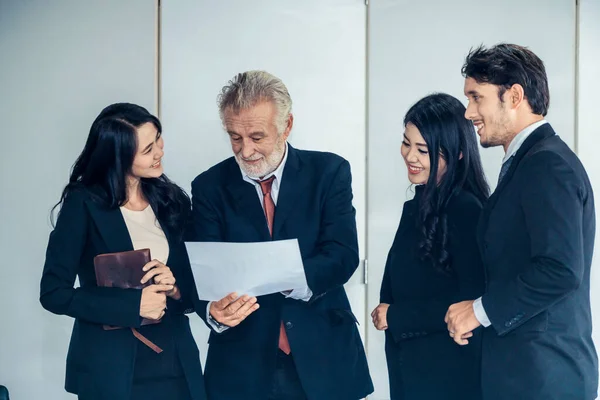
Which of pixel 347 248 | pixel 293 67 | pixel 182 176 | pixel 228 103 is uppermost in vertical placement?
pixel 293 67

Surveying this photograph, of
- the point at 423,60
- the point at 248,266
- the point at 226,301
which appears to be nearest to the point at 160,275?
the point at 226,301

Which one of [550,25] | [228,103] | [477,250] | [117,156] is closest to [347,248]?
[477,250]

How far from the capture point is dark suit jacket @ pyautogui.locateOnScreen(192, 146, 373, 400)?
8.08ft

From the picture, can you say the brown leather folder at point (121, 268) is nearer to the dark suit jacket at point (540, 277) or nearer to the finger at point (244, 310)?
the finger at point (244, 310)

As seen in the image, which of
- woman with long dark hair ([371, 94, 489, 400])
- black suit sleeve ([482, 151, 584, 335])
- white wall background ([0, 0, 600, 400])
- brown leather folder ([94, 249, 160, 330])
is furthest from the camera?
white wall background ([0, 0, 600, 400])

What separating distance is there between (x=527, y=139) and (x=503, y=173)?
0.49ft

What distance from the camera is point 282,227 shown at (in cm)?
254

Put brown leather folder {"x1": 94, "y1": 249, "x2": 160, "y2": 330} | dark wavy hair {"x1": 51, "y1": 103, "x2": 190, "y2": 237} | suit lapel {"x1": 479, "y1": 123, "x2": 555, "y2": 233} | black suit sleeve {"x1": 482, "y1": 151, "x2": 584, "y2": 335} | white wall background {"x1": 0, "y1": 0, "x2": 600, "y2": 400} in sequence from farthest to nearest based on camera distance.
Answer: white wall background {"x1": 0, "y1": 0, "x2": 600, "y2": 400}
dark wavy hair {"x1": 51, "y1": 103, "x2": 190, "y2": 237}
brown leather folder {"x1": 94, "y1": 249, "x2": 160, "y2": 330}
suit lapel {"x1": 479, "y1": 123, "x2": 555, "y2": 233}
black suit sleeve {"x1": 482, "y1": 151, "x2": 584, "y2": 335}

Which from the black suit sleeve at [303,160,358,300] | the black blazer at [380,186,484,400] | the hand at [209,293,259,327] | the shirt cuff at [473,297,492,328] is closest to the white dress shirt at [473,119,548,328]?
the shirt cuff at [473,297,492,328]

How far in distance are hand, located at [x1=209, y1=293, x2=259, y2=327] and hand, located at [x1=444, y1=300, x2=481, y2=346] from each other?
0.60m

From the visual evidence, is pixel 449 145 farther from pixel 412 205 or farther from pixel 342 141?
pixel 342 141

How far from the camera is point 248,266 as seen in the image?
2.29 metres

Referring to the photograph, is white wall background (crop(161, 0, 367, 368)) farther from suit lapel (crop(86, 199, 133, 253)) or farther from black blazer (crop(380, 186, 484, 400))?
black blazer (crop(380, 186, 484, 400))

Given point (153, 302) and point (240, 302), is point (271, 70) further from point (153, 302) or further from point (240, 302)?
point (240, 302)
